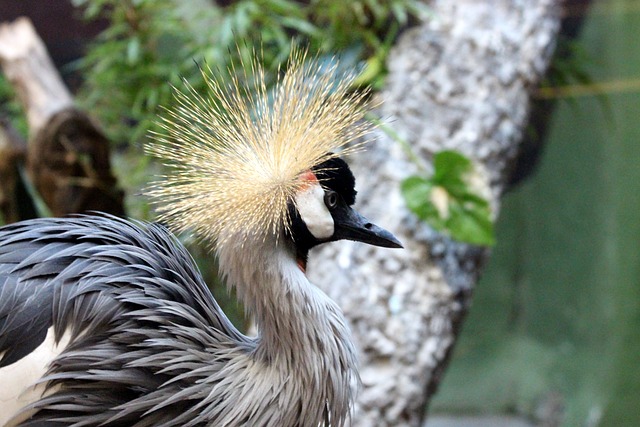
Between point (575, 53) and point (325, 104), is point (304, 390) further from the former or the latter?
point (575, 53)

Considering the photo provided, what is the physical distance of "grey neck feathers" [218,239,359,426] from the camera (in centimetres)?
93

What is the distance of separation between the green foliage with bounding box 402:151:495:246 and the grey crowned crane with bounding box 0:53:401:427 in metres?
0.78

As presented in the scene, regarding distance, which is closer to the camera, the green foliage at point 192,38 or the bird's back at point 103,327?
the bird's back at point 103,327

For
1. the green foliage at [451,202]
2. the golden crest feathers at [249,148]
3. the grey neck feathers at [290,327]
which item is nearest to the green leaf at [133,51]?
the green foliage at [451,202]

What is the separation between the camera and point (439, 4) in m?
2.15

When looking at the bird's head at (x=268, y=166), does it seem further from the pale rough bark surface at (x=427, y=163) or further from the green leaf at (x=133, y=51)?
the green leaf at (x=133, y=51)

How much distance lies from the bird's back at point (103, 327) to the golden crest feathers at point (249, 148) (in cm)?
10

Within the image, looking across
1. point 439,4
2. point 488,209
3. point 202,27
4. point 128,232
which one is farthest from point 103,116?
point 128,232

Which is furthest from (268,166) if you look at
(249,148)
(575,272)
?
(575,272)

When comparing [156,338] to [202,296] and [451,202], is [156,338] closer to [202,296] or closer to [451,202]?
[202,296]

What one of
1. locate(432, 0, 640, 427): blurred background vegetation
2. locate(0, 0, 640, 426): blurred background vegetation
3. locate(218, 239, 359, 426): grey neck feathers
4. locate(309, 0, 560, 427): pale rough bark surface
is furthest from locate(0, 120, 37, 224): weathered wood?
locate(432, 0, 640, 427): blurred background vegetation

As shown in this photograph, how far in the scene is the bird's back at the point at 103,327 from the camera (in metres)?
0.88

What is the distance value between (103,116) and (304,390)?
1.77 m

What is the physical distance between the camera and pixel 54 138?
1.97 m
